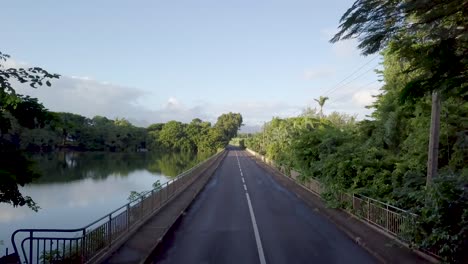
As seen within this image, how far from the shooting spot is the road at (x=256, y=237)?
463 inches

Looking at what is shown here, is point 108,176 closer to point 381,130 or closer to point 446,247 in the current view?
point 381,130

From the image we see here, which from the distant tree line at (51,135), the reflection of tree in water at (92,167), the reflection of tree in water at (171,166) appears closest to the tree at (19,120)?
the distant tree line at (51,135)

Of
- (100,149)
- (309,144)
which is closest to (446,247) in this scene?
(309,144)

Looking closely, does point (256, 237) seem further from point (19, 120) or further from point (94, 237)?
point (19, 120)

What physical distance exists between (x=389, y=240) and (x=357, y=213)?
13.3 feet

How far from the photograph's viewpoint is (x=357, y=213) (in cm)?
1752

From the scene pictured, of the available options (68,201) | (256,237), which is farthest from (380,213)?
(68,201)

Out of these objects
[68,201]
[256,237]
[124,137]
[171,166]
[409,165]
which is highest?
[124,137]

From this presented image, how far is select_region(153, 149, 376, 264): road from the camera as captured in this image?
11.8 m

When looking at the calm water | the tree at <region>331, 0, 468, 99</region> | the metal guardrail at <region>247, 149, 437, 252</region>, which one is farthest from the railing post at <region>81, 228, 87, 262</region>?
the metal guardrail at <region>247, 149, 437, 252</region>

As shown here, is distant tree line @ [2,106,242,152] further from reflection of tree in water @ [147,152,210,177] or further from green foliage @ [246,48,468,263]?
green foliage @ [246,48,468,263]

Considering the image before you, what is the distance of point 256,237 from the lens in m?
14.5

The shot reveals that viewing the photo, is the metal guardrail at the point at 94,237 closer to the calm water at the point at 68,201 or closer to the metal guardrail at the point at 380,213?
the calm water at the point at 68,201

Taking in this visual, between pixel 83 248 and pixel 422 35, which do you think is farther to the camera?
pixel 83 248
